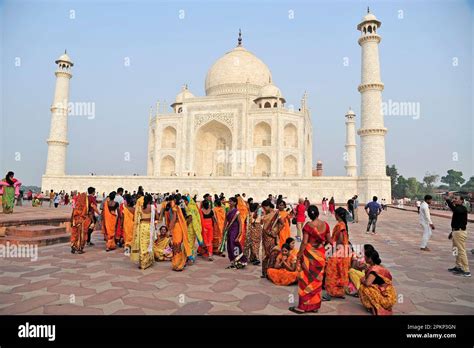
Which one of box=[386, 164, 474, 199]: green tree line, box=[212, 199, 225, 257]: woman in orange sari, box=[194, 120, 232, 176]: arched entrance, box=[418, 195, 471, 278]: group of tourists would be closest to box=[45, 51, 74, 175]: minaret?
box=[194, 120, 232, 176]: arched entrance

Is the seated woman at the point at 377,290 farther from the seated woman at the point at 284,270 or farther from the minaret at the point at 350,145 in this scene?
the minaret at the point at 350,145

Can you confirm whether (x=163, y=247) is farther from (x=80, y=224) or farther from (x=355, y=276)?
(x=355, y=276)

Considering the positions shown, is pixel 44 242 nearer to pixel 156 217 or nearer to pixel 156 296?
pixel 156 217

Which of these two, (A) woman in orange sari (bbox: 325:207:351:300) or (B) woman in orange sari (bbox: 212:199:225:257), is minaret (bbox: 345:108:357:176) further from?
(A) woman in orange sari (bbox: 325:207:351:300)

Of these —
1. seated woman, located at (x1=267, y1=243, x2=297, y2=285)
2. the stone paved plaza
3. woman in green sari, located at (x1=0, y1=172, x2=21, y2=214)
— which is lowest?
the stone paved plaza

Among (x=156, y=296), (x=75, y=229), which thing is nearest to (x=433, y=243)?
(x=156, y=296)

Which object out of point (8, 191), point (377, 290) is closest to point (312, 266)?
point (377, 290)

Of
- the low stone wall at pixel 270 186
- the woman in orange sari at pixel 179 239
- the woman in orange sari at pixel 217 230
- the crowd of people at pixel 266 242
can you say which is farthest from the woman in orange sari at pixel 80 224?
the low stone wall at pixel 270 186
